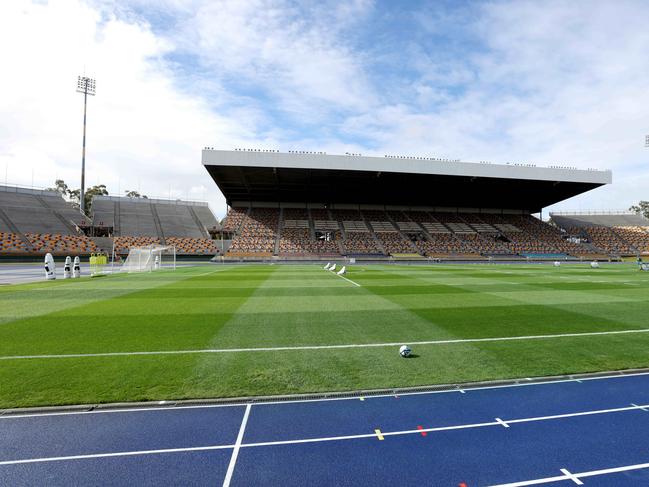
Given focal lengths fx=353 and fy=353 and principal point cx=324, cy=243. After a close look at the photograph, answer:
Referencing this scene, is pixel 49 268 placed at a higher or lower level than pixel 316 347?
higher

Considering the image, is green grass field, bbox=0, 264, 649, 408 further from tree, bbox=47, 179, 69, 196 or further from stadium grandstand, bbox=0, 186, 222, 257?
tree, bbox=47, 179, 69, 196

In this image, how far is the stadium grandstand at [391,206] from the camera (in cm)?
4400

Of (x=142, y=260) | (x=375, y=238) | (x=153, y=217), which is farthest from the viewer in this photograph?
(x=153, y=217)

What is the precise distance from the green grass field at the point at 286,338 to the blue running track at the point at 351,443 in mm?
697

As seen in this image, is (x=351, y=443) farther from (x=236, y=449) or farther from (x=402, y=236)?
(x=402, y=236)

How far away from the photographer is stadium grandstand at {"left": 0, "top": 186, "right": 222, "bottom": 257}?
42.2m

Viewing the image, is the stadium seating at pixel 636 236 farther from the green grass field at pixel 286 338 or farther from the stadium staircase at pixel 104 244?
the stadium staircase at pixel 104 244

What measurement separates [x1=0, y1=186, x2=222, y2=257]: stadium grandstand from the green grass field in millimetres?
31272

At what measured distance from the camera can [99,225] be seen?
50.7 m

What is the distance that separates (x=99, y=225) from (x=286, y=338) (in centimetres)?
5237

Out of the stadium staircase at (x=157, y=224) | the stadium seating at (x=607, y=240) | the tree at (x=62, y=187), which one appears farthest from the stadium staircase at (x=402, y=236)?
the tree at (x=62, y=187)

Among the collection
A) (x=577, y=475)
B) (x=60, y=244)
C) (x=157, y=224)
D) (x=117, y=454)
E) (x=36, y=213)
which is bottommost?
(x=117, y=454)

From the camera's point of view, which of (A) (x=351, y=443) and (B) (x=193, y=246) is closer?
(A) (x=351, y=443)

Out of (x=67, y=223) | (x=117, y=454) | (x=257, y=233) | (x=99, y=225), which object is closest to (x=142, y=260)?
(x=257, y=233)
